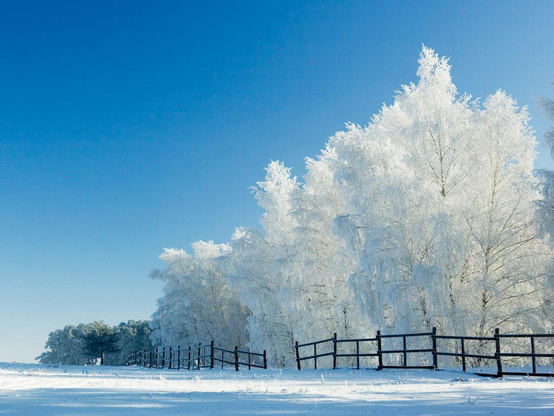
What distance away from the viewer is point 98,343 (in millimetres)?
73625

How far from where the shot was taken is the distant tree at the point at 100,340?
242ft

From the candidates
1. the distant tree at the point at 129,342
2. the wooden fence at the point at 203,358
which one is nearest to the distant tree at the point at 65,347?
the distant tree at the point at 129,342

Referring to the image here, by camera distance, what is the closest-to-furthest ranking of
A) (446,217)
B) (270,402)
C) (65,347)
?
(270,402)
(446,217)
(65,347)

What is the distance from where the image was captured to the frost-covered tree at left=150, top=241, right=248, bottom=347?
41281 mm

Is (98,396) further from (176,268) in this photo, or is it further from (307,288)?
(176,268)

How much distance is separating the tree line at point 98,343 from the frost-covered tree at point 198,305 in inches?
1083

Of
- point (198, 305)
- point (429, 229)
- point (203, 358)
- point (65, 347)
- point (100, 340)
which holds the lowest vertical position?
point (65, 347)

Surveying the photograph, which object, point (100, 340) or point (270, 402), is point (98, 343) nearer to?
point (100, 340)

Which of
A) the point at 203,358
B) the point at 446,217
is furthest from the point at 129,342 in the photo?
the point at 446,217

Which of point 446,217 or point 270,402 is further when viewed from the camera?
point 446,217

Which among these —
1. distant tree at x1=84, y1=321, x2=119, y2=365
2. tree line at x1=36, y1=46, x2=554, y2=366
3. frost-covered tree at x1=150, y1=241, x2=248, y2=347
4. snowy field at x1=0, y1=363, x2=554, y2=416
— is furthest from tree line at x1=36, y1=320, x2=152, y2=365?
snowy field at x1=0, y1=363, x2=554, y2=416

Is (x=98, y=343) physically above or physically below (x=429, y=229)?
below

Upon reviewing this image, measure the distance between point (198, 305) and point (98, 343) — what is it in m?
39.5

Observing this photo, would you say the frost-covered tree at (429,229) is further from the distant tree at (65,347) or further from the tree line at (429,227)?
the distant tree at (65,347)
